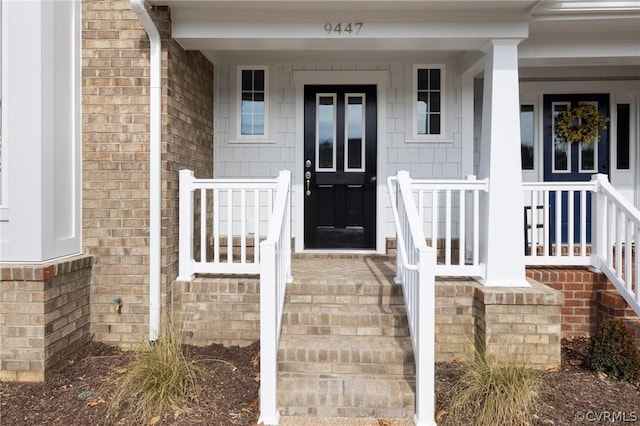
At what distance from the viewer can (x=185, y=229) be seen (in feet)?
13.6

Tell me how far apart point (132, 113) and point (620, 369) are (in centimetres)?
458

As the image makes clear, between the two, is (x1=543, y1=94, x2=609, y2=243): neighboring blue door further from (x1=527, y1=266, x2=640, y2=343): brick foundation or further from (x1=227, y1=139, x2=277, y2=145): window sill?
(x1=227, y1=139, x2=277, y2=145): window sill

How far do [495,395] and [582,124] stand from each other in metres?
4.43

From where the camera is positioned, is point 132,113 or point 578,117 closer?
point 132,113

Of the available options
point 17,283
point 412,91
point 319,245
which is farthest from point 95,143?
point 412,91

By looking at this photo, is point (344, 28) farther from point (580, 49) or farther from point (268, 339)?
point (268, 339)

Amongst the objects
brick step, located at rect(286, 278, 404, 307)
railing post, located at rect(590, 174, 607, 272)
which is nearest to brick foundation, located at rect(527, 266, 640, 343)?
railing post, located at rect(590, 174, 607, 272)

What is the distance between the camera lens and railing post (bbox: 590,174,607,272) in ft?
14.3

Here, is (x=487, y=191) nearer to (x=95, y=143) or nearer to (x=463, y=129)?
(x=463, y=129)

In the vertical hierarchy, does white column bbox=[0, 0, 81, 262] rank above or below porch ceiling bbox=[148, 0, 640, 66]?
below

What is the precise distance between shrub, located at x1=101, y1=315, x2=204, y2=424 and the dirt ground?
69 millimetres

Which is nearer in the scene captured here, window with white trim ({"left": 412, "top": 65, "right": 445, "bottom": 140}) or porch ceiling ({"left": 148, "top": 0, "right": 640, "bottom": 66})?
porch ceiling ({"left": 148, "top": 0, "right": 640, "bottom": 66})

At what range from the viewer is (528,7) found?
12.5 ft

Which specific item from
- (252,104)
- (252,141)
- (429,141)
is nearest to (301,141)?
(252,141)
